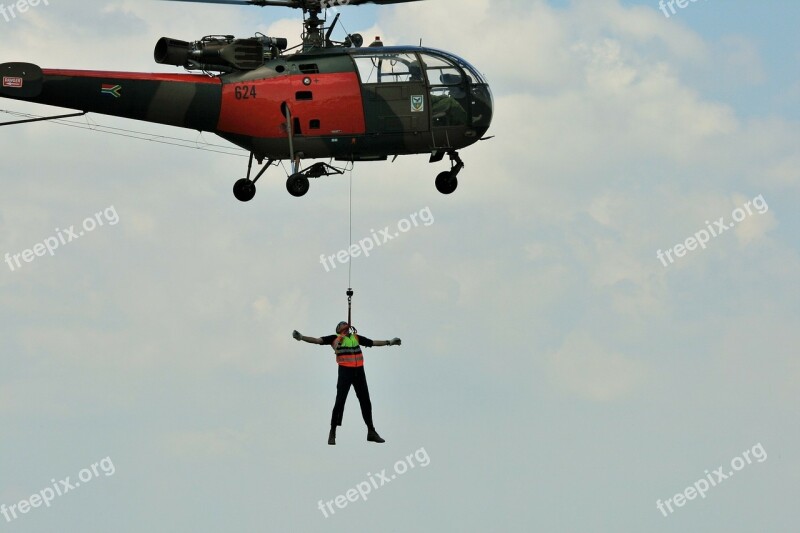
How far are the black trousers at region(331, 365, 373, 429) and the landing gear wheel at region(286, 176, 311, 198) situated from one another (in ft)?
15.8

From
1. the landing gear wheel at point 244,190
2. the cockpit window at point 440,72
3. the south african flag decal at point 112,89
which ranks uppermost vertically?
the cockpit window at point 440,72

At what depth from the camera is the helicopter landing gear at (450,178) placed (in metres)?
46.8

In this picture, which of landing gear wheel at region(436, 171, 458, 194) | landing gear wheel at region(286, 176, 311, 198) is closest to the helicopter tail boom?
landing gear wheel at region(286, 176, 311, 198)

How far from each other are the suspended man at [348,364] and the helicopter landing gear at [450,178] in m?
6.85

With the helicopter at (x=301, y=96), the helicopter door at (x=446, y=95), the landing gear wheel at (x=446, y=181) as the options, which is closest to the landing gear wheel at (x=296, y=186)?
the helicopter at (x=301, y=96)

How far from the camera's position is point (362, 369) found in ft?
135

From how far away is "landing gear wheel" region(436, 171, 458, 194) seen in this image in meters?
46.9

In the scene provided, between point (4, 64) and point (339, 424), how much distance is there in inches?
402

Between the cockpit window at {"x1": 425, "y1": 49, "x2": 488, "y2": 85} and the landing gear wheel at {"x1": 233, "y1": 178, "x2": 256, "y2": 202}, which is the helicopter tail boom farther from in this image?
the cockpit window at {"x1": 425, "y1": 49, "x2": 488, "y2": 85}

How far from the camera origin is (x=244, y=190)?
44750 millimetres

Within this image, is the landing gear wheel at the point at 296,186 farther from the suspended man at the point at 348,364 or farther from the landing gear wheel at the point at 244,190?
the suspended man at the point at 348,364

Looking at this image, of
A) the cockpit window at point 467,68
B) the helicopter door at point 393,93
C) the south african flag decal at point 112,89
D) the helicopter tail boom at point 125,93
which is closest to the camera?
the helicopter tail boom at point 125,93

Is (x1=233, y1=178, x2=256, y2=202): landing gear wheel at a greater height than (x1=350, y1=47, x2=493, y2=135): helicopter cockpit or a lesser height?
lesser

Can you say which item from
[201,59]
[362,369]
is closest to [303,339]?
[362,369]
